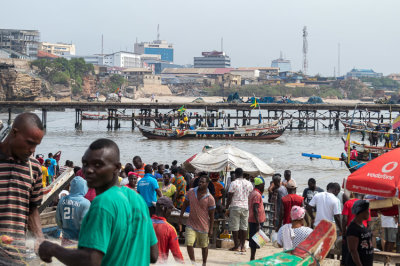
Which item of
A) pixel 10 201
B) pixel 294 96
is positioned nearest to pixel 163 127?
pixel 10 201

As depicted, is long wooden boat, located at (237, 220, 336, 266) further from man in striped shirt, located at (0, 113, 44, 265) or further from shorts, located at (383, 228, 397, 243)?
shorts, located at (383, 228, 397, 243)

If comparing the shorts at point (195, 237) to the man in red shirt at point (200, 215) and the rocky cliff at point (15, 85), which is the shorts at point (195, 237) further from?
the rocky cliff at point (15, 85)

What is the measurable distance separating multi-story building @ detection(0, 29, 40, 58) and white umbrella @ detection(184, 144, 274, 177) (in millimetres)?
118087

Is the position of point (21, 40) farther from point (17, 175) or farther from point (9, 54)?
point (17, 175)

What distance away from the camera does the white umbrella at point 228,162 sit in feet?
39.3

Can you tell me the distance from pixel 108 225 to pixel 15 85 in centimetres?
8431

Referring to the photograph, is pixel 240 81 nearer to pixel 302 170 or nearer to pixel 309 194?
pixel 302 170

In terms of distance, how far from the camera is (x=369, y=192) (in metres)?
7.43

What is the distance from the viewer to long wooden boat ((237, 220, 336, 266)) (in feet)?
15.3

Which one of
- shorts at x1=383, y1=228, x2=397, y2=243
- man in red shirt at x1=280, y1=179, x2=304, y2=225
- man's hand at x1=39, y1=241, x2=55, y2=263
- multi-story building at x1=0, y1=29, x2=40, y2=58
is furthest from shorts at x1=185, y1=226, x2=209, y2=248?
multi-story building at x1=0, y1=29, x2=40, y2=58

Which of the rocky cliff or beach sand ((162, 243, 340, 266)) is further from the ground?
the rocky cliff

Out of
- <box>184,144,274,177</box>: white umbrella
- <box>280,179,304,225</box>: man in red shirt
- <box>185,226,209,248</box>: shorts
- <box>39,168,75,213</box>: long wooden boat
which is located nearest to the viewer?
<box>185,226,209,248</box>: shorts

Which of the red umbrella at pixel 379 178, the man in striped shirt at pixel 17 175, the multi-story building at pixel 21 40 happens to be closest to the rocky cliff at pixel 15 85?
the multi-story building at pixel 21 40

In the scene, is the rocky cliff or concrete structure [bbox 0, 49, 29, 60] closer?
the rocky cliff
